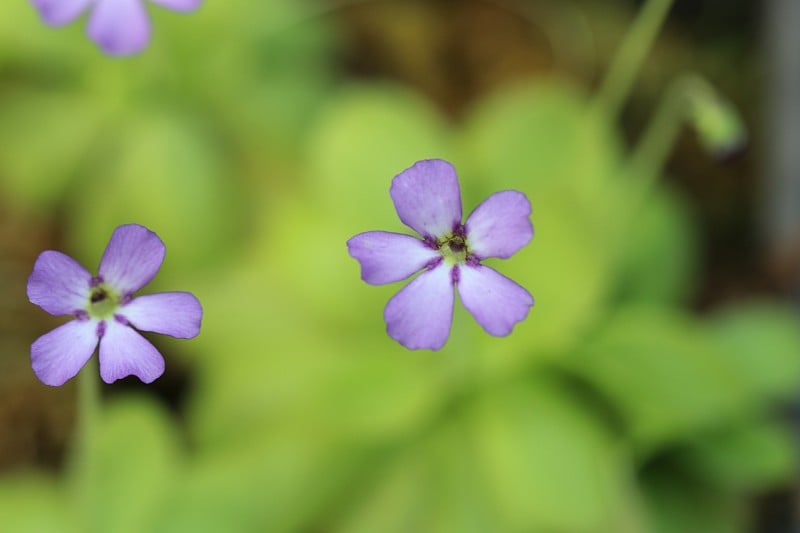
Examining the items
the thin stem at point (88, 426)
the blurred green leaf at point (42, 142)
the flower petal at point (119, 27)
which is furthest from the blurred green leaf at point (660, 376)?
the blurred green leaf at point (42, 142)

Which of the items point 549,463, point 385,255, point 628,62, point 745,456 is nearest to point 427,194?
point 385,255

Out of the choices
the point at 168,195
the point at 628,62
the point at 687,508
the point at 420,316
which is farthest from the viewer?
the point at 628,62

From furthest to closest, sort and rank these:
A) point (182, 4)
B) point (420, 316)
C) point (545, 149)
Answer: point (545, 149), point (182, 4), point (420, 316)

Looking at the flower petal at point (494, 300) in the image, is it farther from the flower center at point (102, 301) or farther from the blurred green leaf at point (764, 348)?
the blurred green leaf at point (764, 348)

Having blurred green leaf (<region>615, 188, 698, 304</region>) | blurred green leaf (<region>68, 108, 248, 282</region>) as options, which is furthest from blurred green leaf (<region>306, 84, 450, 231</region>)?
blurred green leaf (<region>615, 188, 698, 304</region>)

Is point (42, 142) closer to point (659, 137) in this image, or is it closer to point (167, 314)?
point (659, 137)

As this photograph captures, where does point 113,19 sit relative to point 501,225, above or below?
above
